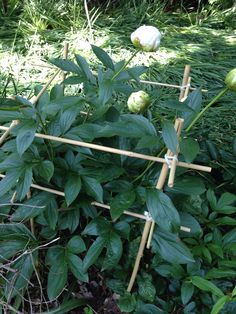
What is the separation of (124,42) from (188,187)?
208 cm

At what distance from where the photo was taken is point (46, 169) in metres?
1.06

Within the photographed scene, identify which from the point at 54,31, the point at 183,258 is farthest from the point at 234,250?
the point at 54,31

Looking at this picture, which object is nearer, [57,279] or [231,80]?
[231,80]

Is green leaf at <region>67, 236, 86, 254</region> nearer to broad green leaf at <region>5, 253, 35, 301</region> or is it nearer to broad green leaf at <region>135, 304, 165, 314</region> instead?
broad green leaf at <region>5, 253, 35, 301</region>

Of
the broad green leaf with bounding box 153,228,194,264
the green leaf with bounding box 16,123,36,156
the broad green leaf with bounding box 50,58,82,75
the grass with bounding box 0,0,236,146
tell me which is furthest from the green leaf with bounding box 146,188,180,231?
the grass with bounding box 0,0,236,146

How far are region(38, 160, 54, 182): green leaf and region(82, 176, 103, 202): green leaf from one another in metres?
0.11

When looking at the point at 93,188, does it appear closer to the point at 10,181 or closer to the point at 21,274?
the point at 10,181

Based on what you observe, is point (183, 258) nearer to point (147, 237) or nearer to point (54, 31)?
point (147, 237)

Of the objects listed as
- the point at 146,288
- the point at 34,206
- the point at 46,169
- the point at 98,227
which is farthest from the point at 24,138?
the point at 146,288

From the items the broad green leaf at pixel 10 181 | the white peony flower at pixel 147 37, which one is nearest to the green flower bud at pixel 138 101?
the white peony flower at pixel 147 37

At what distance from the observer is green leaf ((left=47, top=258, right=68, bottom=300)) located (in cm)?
113

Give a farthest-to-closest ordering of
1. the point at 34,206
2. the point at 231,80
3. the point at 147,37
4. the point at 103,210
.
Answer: the point at 103,210
the point at 34,206
the point at 147,37
the point at 231,80

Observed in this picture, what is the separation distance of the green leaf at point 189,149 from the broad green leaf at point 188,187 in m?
0.14

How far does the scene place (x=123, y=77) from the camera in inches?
46.8
